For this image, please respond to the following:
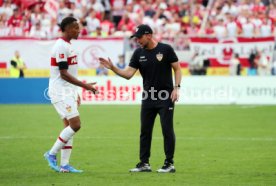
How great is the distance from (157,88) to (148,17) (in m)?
21.8

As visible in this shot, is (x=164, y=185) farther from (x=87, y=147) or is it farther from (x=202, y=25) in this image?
(x=202, y=25)

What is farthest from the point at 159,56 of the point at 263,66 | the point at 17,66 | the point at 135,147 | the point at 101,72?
the point at 263,66

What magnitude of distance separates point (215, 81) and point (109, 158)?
47.3 ft

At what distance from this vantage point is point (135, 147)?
16.3 m

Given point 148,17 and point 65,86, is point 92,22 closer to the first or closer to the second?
point 148,17

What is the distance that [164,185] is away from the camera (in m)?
10.9

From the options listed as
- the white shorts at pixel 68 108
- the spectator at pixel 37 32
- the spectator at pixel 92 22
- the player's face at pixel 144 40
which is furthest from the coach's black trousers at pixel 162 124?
the spectator at pixel 92 22

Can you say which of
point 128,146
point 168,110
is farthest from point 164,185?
point 128,146

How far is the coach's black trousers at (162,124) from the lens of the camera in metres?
12.6

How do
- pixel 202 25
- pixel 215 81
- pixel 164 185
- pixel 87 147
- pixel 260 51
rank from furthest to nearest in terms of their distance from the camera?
pixel 202 25
pixel 260 51
pixel 215 81
pixel 87 147
pixel 164 185

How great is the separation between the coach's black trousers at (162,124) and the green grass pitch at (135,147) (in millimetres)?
405

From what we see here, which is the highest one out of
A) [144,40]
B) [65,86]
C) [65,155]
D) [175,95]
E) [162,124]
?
[144,40]

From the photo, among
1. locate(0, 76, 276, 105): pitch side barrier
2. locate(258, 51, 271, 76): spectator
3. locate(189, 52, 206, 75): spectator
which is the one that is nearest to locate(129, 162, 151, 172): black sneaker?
locate(0, 76, 276, 105): pitch side barrier

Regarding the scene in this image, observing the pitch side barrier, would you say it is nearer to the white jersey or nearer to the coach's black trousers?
the coach's black trousers
